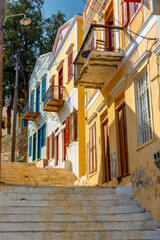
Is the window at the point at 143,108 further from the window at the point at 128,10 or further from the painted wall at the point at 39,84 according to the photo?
the painted wall at the point at 39,84

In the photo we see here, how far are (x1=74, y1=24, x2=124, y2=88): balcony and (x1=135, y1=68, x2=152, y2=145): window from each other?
156 centimetres

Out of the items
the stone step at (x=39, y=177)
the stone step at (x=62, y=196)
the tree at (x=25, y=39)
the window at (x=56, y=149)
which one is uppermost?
the tree at (x=25, y=39)

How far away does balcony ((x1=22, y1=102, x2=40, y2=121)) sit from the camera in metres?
24.7

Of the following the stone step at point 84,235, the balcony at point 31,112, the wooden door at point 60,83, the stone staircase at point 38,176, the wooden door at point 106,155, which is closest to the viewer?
the stone step at point 84,235

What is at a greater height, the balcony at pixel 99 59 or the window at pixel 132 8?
the window at pixel 132 8

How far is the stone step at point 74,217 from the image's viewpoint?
7191 millimetres

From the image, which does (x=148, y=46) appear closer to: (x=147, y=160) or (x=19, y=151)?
(x=147, y=160)

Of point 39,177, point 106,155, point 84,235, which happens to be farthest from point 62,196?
point 39,177

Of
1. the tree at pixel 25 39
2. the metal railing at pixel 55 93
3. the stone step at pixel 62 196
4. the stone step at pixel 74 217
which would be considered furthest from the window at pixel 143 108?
the tree at pixel 25 39

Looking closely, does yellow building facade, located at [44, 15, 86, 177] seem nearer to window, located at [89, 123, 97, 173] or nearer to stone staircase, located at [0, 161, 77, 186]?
stone staircase, located at [0, 161, 77, 186]

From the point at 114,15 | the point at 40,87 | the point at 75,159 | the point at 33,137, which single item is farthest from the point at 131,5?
the point at 33,137

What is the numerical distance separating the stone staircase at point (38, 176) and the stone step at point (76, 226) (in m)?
7.21

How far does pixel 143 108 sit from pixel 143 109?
0.11 feet

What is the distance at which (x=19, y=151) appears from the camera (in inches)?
1177
